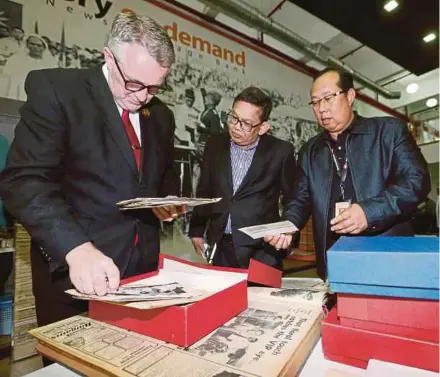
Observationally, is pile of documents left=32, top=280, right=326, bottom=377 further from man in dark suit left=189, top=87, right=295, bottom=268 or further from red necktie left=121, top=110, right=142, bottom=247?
man in dark suit left=189, top=87, right=295, bottom=268

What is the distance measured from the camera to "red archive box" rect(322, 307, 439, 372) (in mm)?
493

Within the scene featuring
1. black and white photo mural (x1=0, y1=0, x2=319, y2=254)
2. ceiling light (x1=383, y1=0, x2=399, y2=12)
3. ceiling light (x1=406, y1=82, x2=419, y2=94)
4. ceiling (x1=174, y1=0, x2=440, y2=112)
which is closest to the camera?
black and white photo mural (x1=0, y1=0, x2=319, y2=254)

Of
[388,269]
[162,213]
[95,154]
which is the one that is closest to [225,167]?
[162,213]

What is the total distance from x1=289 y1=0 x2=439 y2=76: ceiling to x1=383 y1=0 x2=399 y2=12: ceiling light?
0.12 ft

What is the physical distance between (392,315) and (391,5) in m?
3.68

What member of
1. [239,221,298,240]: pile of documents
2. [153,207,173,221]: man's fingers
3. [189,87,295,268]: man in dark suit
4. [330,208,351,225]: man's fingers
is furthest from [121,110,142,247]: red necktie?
[189,87,295,268]: man in dark suit

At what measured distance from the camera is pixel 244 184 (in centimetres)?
178

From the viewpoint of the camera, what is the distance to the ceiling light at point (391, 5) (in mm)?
3137

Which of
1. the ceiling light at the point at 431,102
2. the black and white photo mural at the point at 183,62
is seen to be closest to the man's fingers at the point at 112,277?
the black and white photo mural at the point at 183,62

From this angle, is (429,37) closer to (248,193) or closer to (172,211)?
(248,193)

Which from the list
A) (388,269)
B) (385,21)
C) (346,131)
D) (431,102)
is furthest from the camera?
(431,102)

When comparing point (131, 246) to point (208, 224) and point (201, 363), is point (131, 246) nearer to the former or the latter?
point (201, 363)

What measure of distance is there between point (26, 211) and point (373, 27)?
161 inches

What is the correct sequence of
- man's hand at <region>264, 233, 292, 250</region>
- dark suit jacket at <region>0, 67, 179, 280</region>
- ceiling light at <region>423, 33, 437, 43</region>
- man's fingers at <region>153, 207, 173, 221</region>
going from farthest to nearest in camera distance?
1. ceiling light at <region>423, 33, 437, 43</region>
2. man's hand at <region>264, 233, 292, 250</region>
3. man's fingers at <region>153, 207, 173, 221</region>
4. dark suit jacket at <region>0, 67, 179, 280</region>
